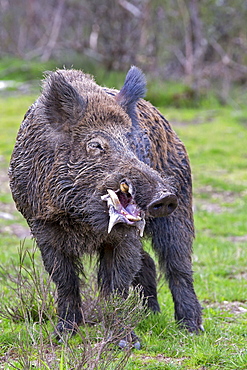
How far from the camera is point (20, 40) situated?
75.3 feet

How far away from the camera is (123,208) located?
396 centimetres

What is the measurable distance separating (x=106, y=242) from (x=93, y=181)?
2.15 feet

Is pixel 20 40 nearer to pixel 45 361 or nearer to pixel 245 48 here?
pixel 245 48

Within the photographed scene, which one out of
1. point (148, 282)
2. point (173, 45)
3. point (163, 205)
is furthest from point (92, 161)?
point (173, 45)

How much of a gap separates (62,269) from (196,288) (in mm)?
2110

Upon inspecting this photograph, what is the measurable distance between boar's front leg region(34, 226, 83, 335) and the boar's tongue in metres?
0.74

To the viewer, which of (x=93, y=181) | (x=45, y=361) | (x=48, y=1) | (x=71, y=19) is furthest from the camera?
(x=48, y=1)

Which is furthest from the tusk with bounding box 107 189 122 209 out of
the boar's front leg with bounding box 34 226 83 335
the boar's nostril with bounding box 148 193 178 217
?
the boar's front leg with bounding box 34 226 83 335

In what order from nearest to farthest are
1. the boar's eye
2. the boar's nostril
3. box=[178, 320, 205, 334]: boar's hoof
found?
the boar's nostril → the boar's eye → box=[178, 320, 205, 334]: boar's hoof

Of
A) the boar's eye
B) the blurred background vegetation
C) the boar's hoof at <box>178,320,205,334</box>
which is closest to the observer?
the boar's eye

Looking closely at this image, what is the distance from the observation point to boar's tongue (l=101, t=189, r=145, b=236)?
3.85 m

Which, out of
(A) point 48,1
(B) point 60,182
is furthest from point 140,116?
(A) point 48,1

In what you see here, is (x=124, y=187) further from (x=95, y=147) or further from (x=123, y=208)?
(x=95, y=147)

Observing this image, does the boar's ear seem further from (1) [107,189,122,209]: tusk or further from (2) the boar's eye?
(1) [107,189,122,209]: tusk
